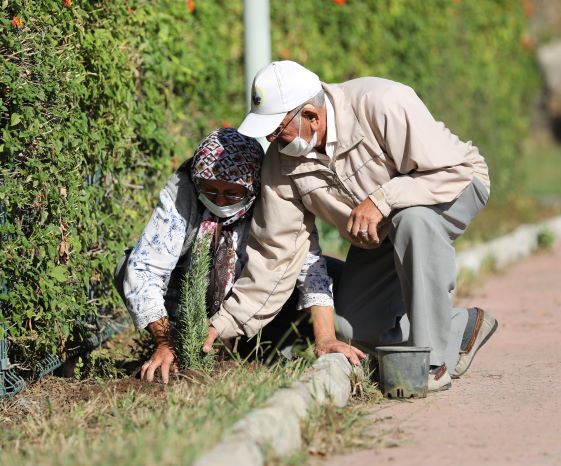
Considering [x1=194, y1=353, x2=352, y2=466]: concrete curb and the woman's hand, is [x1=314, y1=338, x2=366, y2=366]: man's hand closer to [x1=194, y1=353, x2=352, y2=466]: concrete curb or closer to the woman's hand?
[x1=194, y1=353, x2=352, y2=466]: concrete curb

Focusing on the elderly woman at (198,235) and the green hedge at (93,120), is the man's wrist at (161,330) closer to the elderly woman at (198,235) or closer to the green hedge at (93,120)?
the elderly woman at (198,235)

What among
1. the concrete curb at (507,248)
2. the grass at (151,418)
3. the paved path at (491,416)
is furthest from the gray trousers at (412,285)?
the concrete curb at (507,248)

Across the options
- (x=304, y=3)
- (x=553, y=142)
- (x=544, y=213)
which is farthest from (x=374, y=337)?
(x=553, y=142)

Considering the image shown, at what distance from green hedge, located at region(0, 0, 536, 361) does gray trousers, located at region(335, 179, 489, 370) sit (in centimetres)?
119

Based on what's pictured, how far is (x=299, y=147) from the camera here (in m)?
4.75

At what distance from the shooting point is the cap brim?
4.59 metres

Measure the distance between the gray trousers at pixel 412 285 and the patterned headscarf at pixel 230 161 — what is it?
25.9 inches

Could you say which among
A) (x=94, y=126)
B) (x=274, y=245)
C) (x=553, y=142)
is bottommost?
(x=553, y=142)

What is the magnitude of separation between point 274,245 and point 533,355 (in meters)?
1.61

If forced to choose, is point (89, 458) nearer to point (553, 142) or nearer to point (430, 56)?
point (430, 56)

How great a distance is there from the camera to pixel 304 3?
8516 millimetres

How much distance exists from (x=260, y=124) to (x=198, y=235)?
0.61m

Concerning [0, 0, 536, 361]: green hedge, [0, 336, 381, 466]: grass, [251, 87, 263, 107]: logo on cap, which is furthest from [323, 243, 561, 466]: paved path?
[0, 0, 536, 361]: green hedge

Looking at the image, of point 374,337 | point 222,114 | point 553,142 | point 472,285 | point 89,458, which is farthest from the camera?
point 553,142
